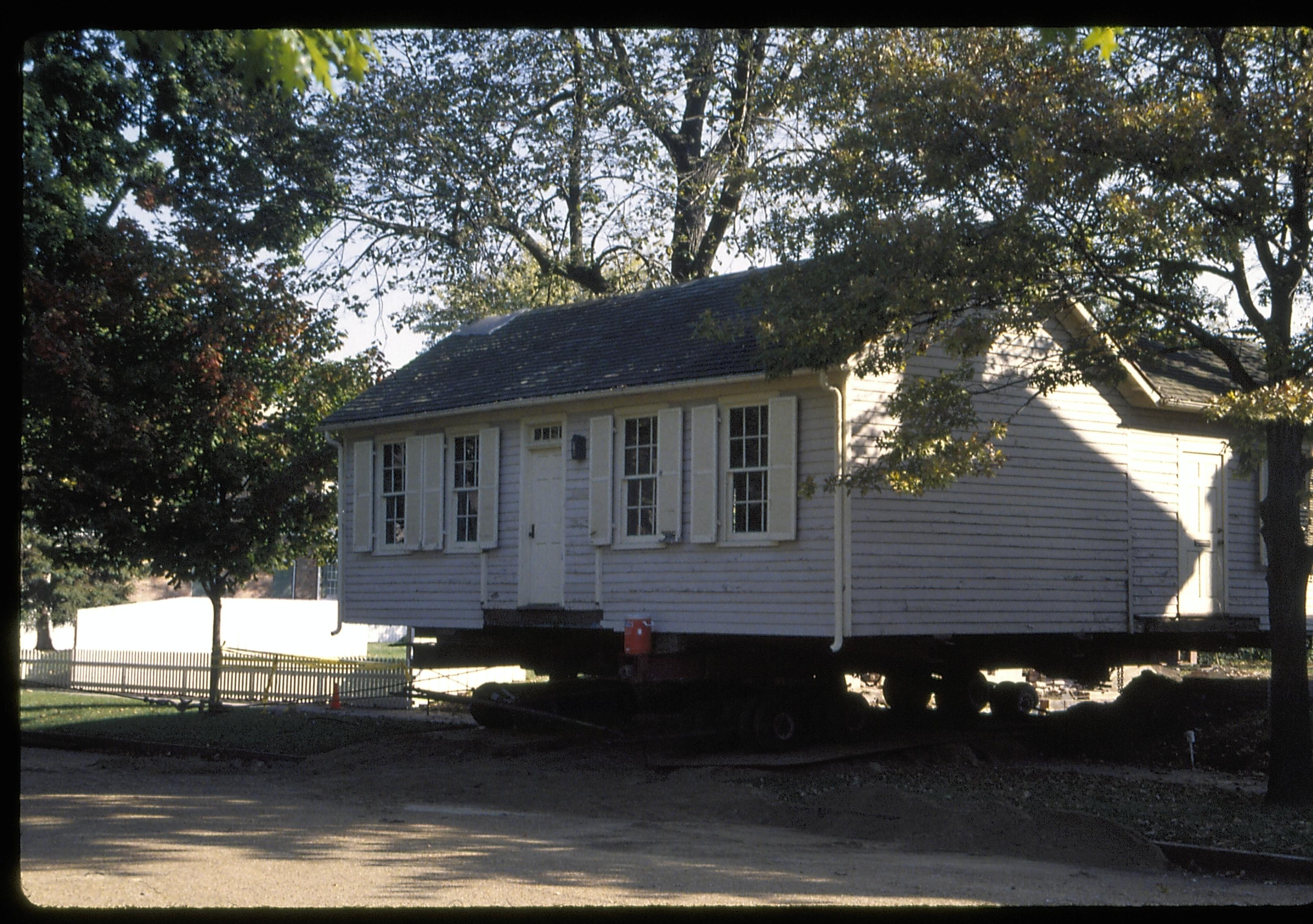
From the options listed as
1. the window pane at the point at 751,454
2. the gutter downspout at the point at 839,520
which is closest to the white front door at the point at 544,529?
the window pane at the point at 751,454

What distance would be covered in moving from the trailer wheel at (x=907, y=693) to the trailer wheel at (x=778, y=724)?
2.54m

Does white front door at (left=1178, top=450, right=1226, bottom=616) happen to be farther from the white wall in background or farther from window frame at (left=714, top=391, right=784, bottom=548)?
the white wall in background

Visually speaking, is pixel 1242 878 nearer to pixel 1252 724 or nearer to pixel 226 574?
pixel 1252 724

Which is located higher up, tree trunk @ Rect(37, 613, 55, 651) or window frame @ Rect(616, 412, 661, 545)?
window frame @ Rect(616, 412, 661, 545)

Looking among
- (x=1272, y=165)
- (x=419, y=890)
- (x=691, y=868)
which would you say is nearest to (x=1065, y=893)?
(x=691, y=868)

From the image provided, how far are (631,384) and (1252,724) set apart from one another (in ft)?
30.4

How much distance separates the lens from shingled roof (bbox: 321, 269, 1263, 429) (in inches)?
639

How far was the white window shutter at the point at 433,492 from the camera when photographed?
1872cm

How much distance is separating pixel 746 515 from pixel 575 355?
13.9 feet

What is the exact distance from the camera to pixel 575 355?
720 inches

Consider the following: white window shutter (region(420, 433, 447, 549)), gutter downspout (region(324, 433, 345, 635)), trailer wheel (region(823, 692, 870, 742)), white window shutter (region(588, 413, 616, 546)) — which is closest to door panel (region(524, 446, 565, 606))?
white window shutter (region(588, 413, 616, 546))

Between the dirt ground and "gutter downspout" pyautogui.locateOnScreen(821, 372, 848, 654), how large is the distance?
1.74 metres

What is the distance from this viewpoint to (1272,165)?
11.8 m

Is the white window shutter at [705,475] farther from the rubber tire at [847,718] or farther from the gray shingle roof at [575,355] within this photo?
the rubber tire at [847,718]
